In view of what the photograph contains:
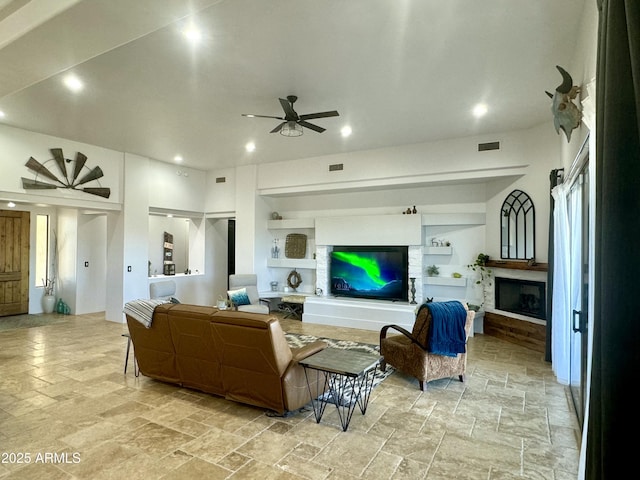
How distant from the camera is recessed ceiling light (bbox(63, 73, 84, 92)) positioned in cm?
413

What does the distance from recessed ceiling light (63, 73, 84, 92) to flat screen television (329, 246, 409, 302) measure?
5.35m

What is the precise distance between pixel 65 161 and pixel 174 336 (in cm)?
487

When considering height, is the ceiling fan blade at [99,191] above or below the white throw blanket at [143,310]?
above

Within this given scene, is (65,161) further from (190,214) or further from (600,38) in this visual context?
(600,38)

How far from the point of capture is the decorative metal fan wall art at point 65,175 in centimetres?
623

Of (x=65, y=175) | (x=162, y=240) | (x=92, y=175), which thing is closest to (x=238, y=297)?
(x=92, y=175)

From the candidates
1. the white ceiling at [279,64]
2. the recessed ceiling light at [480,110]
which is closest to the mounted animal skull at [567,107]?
the white ceiling at [279,64]

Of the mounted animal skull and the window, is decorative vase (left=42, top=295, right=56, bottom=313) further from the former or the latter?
the mounted animal skull

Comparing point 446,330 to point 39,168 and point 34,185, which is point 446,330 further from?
point 39,168

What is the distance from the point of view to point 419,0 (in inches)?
112

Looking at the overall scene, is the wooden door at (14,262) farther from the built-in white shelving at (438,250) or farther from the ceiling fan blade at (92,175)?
the built-in white shelving at (438,250)

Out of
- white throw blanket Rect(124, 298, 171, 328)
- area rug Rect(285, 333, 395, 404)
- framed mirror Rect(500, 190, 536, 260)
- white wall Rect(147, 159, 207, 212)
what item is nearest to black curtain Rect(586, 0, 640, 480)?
white throw blanket Rect(124, 298, 171, 328)

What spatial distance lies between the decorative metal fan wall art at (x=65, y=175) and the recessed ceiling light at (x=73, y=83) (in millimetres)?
2629

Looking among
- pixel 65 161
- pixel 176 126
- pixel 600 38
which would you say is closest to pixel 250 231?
pixel 176 126
